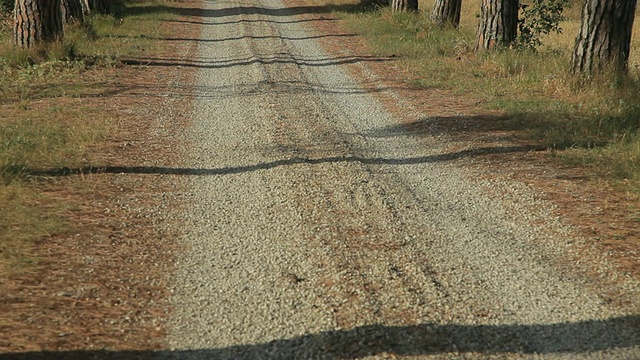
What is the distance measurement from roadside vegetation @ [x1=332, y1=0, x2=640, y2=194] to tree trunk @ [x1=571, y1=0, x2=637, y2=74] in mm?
264

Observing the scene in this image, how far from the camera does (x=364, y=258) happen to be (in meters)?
5.76

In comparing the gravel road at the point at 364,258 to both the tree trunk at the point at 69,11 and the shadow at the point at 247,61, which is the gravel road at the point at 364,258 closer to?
the shadow at the point at 247,61

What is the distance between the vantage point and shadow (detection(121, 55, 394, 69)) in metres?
15.0

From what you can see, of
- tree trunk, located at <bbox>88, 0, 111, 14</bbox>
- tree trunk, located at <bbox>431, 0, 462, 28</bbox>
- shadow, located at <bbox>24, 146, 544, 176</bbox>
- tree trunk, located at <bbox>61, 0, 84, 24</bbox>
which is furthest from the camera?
tree trunk, located at <bbox>88, 0, 111, 14</bbox>

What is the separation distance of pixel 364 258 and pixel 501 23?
1016 cm

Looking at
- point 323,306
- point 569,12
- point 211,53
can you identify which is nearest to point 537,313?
point 323,306

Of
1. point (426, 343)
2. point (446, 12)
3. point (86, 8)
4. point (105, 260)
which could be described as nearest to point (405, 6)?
point (446, 12)

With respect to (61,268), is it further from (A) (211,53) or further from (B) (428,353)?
(A) (211,53)

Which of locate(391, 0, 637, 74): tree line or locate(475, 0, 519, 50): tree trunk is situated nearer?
locate(391, 0, 637, 74): tree line

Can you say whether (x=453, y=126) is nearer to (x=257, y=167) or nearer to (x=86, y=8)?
(x=257, y=167)

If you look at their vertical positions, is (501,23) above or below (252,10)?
above

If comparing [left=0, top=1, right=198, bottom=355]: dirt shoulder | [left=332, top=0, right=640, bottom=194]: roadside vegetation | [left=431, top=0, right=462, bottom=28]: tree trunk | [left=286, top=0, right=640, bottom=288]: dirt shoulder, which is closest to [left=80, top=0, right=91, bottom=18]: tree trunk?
[left=332, top=0, right=640, bottom=194]: roadside vegetation

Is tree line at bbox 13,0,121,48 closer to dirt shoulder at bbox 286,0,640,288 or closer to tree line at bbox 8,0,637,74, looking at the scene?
tree line at bbox 8,0,637,74

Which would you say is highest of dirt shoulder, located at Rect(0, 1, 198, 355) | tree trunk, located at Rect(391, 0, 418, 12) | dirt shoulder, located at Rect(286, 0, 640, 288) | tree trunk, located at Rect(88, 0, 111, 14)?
tree trunk, located at Rect(88, 0, 111, 14)
